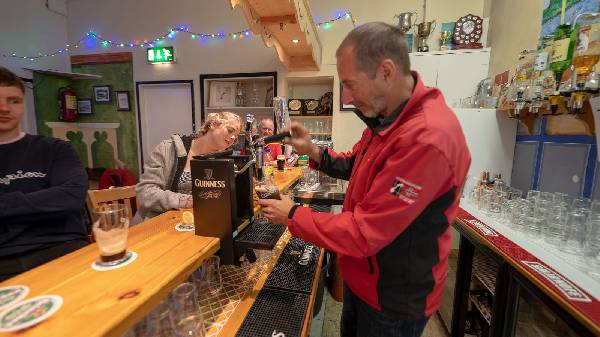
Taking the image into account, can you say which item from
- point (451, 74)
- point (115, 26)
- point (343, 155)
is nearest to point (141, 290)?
point (343, 155)

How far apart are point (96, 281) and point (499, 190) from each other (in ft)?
7.80

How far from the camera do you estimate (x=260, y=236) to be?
1188 millimetres

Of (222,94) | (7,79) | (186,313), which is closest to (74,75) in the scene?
(222,94)

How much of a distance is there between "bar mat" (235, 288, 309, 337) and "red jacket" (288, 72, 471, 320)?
0.26 m

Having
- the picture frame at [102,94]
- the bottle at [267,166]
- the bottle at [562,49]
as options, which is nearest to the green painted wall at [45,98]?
the picture frame at [102,94]

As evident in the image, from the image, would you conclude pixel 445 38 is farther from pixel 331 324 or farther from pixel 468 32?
pixel 331 324

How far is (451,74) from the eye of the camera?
329 cm

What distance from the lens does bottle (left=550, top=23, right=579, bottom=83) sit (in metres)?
1.74

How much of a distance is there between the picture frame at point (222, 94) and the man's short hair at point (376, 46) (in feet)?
13.8

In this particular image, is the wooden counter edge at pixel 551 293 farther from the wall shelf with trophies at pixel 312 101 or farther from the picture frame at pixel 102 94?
the picture frame at pixel 102 94

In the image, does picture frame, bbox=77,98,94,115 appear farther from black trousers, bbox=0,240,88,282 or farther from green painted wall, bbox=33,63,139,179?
black trousers, bbox=0,240,88,282

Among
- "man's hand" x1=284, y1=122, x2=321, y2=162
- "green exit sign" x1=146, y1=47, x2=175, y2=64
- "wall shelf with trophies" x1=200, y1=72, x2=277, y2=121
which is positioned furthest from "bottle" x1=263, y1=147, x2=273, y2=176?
"green exit sign" x1=146, y1=47, x2=175, y2=64

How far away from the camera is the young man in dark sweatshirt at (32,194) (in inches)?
53.1

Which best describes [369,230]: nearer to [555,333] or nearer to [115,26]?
[555,333]
